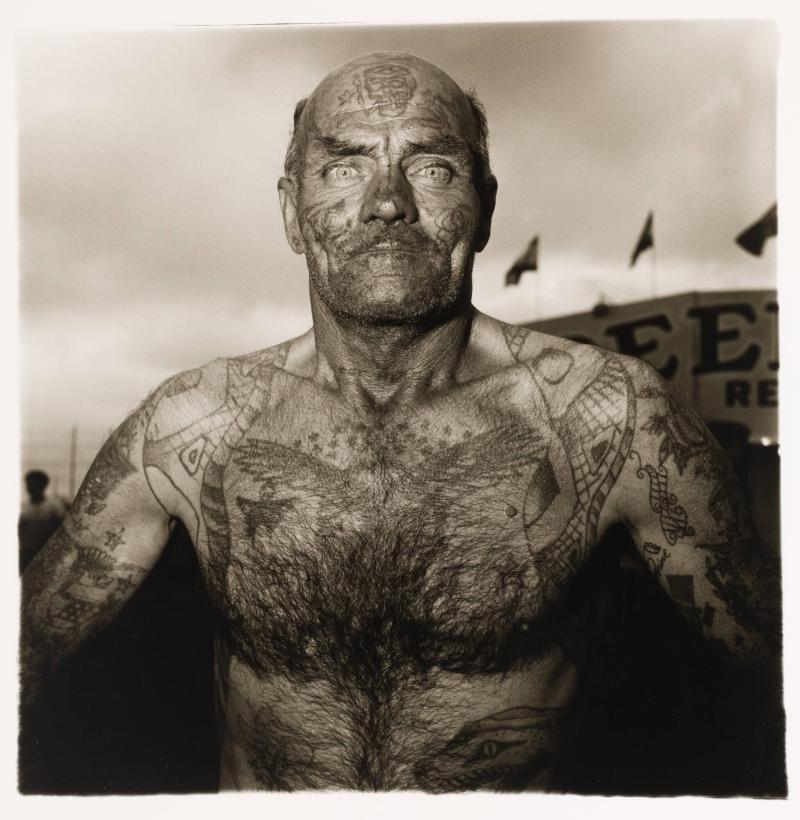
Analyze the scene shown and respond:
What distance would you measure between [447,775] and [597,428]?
0.83 m

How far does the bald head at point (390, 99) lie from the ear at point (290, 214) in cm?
6

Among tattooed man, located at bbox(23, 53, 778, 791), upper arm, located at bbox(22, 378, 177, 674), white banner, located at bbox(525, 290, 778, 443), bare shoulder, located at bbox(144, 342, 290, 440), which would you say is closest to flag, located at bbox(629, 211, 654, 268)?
white banner, located at bbox(525, 290, 778, 443)

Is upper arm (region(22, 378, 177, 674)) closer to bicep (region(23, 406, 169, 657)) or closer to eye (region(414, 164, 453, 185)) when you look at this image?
bicep (region(23, 406, 169, 657))

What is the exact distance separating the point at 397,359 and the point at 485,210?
0.41 meters

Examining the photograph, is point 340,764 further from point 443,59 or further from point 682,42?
point 682,42

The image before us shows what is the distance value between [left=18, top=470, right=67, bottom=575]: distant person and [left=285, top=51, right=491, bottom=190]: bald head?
1079 millimetres

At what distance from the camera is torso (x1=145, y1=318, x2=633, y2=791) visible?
1928 millimetres

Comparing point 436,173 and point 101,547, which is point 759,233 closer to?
point 436,173

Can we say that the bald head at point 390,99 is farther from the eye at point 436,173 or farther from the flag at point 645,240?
the flag at point 645,240

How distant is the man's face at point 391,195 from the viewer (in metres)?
1.95

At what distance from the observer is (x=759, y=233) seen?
97.8 inches

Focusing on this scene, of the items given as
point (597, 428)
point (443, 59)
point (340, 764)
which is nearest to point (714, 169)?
point (443, 59)

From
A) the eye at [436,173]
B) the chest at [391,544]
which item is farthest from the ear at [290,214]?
the chest at [391,544]

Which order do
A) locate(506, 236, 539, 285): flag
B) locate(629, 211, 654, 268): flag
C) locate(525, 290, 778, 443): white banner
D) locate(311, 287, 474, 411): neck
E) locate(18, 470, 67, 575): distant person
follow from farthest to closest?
1. locate(506, 236, 539, 285): flag
2. locate(629, 211, 654, 268): flag
3. locate(525, 290, 778, 443): white banner
4. locate(18, 470, 67, 575): distant person
5. locate(311, 287, 474, 411): neck
